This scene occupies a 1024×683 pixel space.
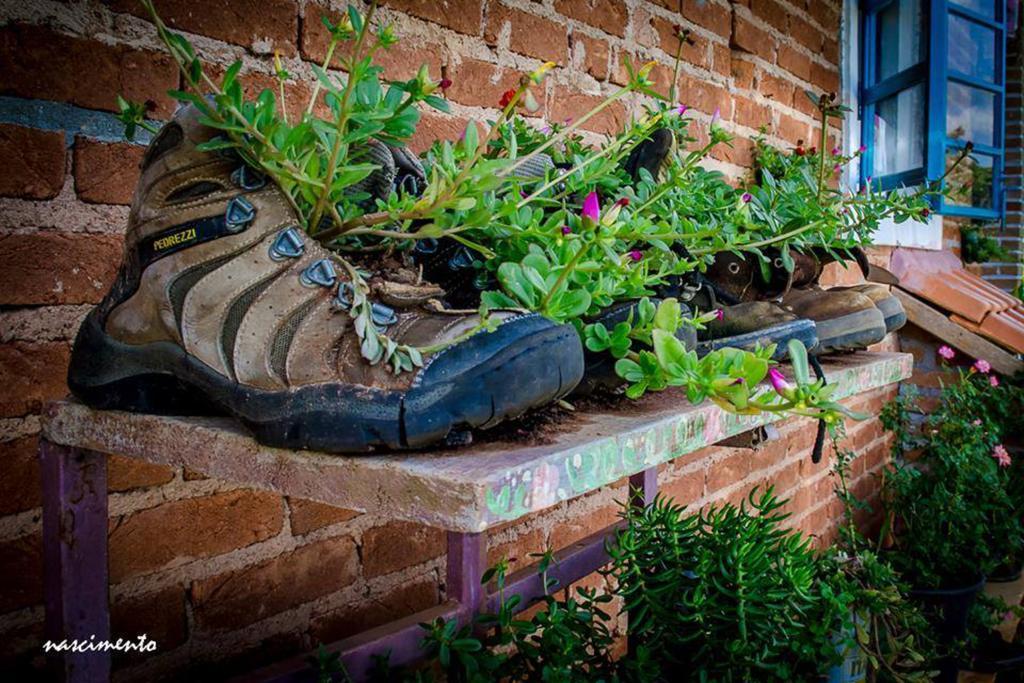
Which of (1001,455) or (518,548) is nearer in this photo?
(518,548)

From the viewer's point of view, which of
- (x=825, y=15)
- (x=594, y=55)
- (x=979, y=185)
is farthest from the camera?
(x=979, y=185)

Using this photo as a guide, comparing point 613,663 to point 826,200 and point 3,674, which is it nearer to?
point 3,674

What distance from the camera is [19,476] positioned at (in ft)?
3.11

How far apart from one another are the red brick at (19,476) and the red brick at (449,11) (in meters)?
0.91

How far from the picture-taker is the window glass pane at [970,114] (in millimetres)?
3229

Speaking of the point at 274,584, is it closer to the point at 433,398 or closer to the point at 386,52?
the point at 433,398

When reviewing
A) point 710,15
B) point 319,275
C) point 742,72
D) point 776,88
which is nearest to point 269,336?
point 319,275

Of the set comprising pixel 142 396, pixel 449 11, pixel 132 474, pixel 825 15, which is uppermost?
pixel 825 15

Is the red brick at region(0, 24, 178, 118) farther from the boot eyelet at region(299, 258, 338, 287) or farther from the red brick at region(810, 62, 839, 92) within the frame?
the red brick at region(810, 62, 839, 92)

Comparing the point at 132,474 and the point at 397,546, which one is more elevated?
the point at 132,474

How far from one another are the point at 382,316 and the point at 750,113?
1947mm

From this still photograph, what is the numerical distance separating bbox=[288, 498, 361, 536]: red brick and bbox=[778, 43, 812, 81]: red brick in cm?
200

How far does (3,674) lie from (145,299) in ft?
1.83

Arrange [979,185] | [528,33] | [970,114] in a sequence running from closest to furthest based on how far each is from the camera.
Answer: [528,33] → [970,114] → [979,185]
